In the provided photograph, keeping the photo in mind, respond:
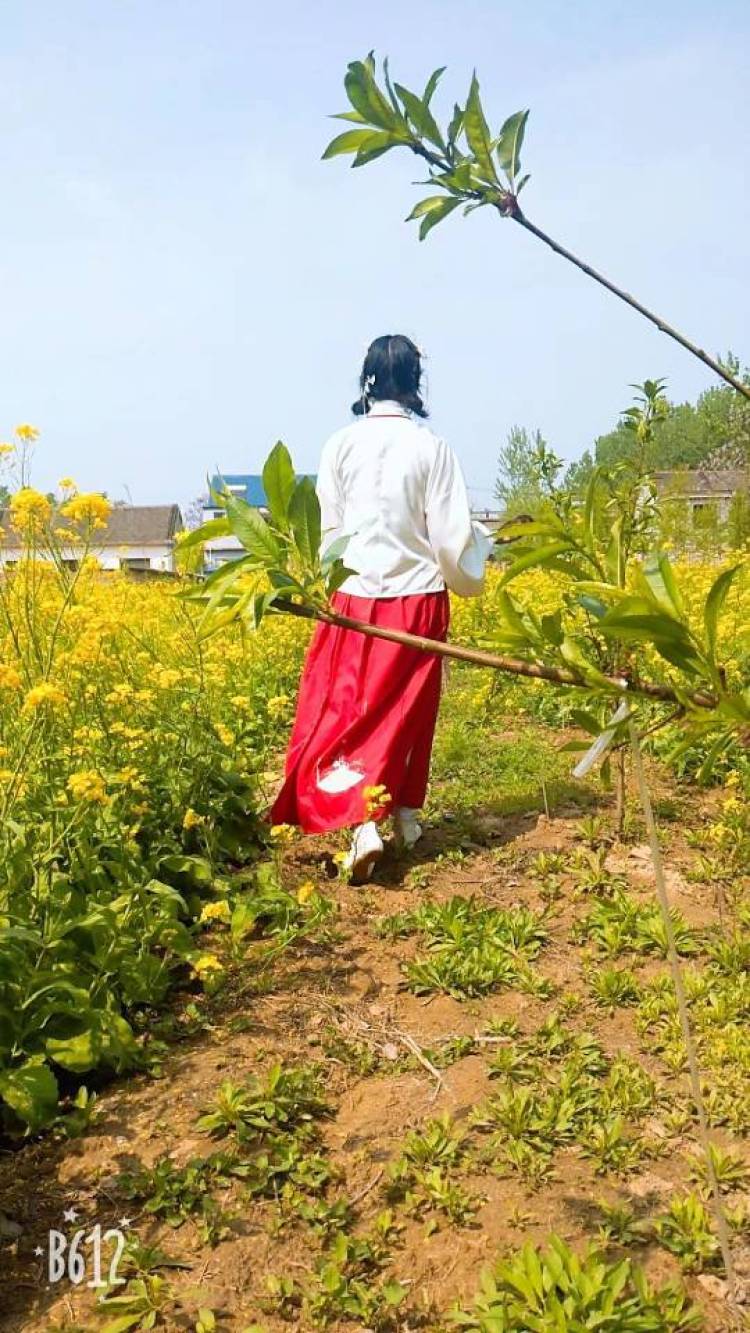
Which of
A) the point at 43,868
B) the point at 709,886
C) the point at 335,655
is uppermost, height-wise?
the point at 335,655

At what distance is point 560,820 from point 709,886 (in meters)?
0.68

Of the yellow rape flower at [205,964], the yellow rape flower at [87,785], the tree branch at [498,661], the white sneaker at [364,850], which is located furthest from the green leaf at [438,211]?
the white sneaker at [364,850]

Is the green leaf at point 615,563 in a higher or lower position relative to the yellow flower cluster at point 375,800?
higher

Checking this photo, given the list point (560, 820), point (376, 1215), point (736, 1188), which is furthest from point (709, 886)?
point (376, 1215)

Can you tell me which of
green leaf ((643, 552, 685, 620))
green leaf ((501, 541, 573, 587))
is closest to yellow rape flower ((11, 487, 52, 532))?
green leaf ((501, 541, 573, 587))

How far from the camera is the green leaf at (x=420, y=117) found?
0.83 meters

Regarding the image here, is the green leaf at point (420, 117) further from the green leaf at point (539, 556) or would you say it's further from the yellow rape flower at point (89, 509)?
the yellow rape flower at point (89, 509)

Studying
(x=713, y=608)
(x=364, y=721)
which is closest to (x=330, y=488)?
(x=364, y=721)

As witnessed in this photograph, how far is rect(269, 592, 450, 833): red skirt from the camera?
10.7 feet

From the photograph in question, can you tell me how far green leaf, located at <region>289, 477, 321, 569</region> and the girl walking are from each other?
2.44 metres

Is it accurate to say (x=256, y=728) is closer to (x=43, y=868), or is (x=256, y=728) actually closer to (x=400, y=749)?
(x=400, y=749)

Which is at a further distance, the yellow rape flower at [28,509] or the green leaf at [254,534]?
the yellow rape flower at [28,509]

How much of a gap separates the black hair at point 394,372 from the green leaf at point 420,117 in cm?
255

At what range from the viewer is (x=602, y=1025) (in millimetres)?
2361
